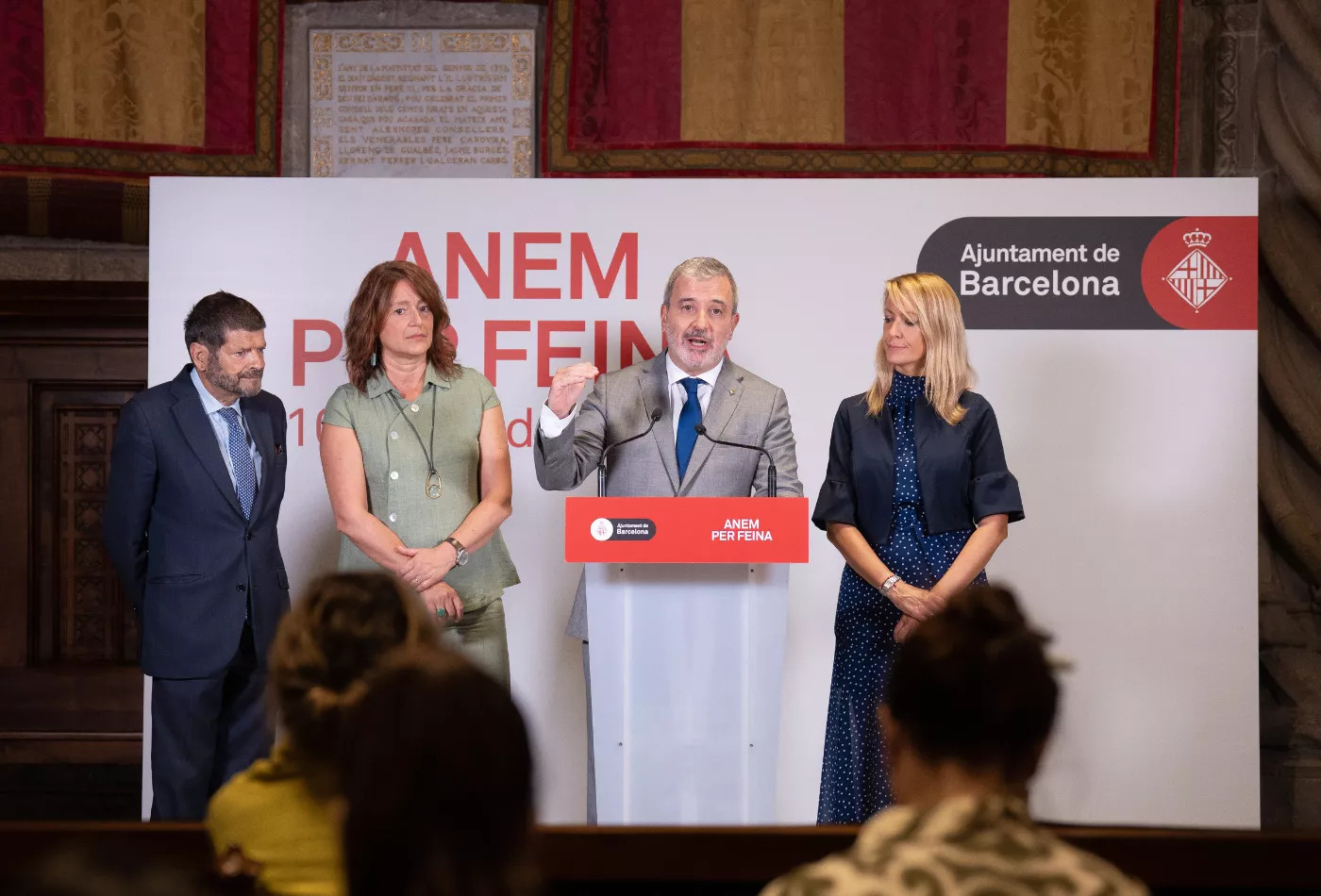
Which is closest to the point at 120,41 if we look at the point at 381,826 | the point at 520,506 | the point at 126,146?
the point at 126,146

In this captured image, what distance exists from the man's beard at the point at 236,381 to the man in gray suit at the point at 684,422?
0.95 m

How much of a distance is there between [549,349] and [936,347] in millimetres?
1416

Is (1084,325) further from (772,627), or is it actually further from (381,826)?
(381,826)

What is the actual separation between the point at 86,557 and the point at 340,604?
4.69 metres

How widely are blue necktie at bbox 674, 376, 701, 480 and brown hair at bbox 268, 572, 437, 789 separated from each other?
7.87 ft

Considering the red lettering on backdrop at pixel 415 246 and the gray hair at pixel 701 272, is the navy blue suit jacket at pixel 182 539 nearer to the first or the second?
the red lettering on backdrop at pixel 415 246

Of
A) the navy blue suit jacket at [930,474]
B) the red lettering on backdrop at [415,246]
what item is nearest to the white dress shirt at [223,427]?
the red lettering on backdrop at [415,246]

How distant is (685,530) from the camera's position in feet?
12.1

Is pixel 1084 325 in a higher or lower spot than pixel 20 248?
lower

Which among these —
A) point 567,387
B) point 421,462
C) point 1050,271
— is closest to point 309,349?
point 421,462

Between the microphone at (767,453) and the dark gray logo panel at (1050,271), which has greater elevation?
the dark gray logo panel at (1050,271)

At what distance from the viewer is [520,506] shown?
4656 millimetres

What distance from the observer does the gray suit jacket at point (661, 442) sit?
405cm

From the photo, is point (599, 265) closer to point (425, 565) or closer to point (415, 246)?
point (415, 246)
